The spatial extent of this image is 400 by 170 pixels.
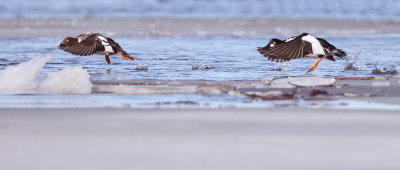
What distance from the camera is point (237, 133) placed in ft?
24.5

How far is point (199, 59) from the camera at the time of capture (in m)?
15.8

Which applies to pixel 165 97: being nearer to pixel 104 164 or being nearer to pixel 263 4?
pixel 104 164

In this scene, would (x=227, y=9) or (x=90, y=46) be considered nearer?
(x=90, y=46)

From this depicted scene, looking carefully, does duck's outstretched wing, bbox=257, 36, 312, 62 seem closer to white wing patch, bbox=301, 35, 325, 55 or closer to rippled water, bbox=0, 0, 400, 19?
white wing patch, bbox=301, 35, 325, 55

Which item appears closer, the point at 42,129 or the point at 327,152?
the point at 327,152

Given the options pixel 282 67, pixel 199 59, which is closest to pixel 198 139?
pixel 282 67

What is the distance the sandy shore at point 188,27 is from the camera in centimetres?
2511

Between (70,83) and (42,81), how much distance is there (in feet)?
2.33

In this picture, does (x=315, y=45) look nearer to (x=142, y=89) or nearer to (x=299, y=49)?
(x=299, y=49)

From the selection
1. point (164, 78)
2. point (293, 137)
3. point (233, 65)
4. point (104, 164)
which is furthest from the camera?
point (233, 65)

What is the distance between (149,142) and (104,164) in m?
0.84

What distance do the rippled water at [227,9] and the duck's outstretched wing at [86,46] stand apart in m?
21.0

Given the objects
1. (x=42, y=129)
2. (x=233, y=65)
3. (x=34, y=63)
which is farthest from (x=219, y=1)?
(x=42, y=129)

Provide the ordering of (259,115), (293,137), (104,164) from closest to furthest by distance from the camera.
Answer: (104,164) → (293,137) → (259,115)
